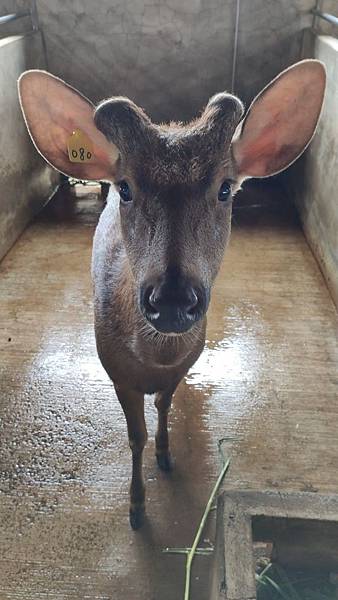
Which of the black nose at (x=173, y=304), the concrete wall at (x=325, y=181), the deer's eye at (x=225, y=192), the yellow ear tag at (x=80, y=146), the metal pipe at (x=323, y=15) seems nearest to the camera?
the black nose at (x=173, y=304)

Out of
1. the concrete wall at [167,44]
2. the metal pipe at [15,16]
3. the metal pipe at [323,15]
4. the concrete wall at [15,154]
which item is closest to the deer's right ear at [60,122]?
the concrete wall at [15,154]

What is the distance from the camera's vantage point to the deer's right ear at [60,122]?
6.22 feet

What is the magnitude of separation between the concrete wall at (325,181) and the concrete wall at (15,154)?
105 inches

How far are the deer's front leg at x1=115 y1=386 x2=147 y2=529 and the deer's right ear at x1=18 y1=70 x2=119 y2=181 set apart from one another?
943mm

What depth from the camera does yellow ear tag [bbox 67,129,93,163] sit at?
79.0 inches

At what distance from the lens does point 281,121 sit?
2.00 metres

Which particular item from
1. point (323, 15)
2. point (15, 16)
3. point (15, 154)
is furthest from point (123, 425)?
point (323, 15)

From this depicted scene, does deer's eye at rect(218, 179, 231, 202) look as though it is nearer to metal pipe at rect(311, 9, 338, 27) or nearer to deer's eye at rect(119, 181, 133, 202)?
deer's eye at rect(119, 181, 133, 202)

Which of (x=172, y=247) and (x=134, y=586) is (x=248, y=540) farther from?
(x=172, y=247)

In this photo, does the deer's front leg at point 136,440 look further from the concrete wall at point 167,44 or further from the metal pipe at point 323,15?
the concrete wall at point 167,44

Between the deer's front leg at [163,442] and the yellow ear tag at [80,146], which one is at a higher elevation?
the yellow ear tag at [80,146]

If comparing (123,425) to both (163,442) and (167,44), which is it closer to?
(163,442)

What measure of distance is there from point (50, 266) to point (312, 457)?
266cm

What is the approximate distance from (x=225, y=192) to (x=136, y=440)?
1.23 metres
